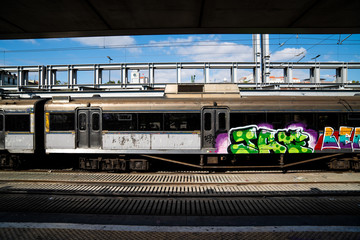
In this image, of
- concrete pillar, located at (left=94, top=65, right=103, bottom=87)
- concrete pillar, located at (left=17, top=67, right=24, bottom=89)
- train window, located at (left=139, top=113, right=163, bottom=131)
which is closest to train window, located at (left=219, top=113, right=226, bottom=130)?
train window, located at (left=139, top=113, right=163, bottom=131)

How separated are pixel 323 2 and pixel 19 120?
12.6 metres

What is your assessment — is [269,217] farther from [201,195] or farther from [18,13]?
[18,13]

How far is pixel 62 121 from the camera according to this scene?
10.4 m

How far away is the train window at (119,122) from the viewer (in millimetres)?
10008

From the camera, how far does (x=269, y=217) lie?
5828 millimetres

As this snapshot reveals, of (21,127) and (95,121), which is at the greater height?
(95,121)

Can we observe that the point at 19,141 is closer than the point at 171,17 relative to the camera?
No

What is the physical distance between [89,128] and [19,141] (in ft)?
11.8

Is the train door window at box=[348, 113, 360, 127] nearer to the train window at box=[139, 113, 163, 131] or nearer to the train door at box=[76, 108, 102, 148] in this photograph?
the train window at box=[139, 113, 163, 131]

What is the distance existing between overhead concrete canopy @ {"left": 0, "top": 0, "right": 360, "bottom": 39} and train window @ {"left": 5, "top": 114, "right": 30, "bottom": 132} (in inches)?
228

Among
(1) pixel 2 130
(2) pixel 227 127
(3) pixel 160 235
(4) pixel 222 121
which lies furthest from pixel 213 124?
(1) pixel 2 130

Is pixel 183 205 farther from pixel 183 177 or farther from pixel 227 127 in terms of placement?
pixel 227 127

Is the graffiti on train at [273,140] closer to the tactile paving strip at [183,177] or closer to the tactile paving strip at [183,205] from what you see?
the tactile paving strip at [183,177]

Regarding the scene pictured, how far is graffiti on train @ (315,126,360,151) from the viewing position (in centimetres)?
985
